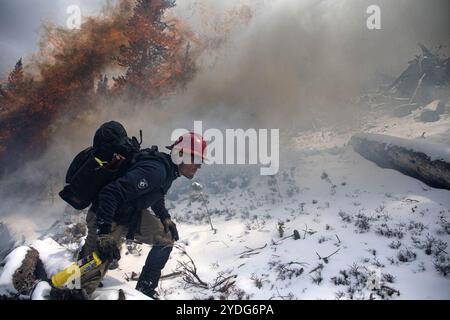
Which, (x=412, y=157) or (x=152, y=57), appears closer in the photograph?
(x=412, y=157)

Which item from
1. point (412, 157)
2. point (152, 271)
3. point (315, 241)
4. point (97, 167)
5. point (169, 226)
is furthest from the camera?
point (412, 157)

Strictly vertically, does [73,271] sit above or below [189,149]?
below

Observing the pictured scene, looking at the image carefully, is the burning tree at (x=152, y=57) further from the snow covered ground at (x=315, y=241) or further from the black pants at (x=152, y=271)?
the black pants at (x=152, y=271)

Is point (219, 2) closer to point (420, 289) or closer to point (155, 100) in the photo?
point (155, 100)

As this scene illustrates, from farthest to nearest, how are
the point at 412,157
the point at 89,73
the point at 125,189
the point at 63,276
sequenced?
the point at 89,73 → the point at 412,157 → the point at 125,189 → the point at 63,276

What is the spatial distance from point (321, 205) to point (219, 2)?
22.4 meters

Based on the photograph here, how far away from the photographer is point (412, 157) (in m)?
7.75

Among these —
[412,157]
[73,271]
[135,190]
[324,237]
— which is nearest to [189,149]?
[135,190]

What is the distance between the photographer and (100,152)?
142 inches

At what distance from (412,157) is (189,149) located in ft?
21.0

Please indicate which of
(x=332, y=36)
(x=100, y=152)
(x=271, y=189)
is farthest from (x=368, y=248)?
(x=332, y=36)

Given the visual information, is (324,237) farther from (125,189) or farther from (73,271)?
(73,271)

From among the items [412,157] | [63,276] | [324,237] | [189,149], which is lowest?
[324,237]

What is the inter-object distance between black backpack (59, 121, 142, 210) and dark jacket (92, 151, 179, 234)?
179 mm
